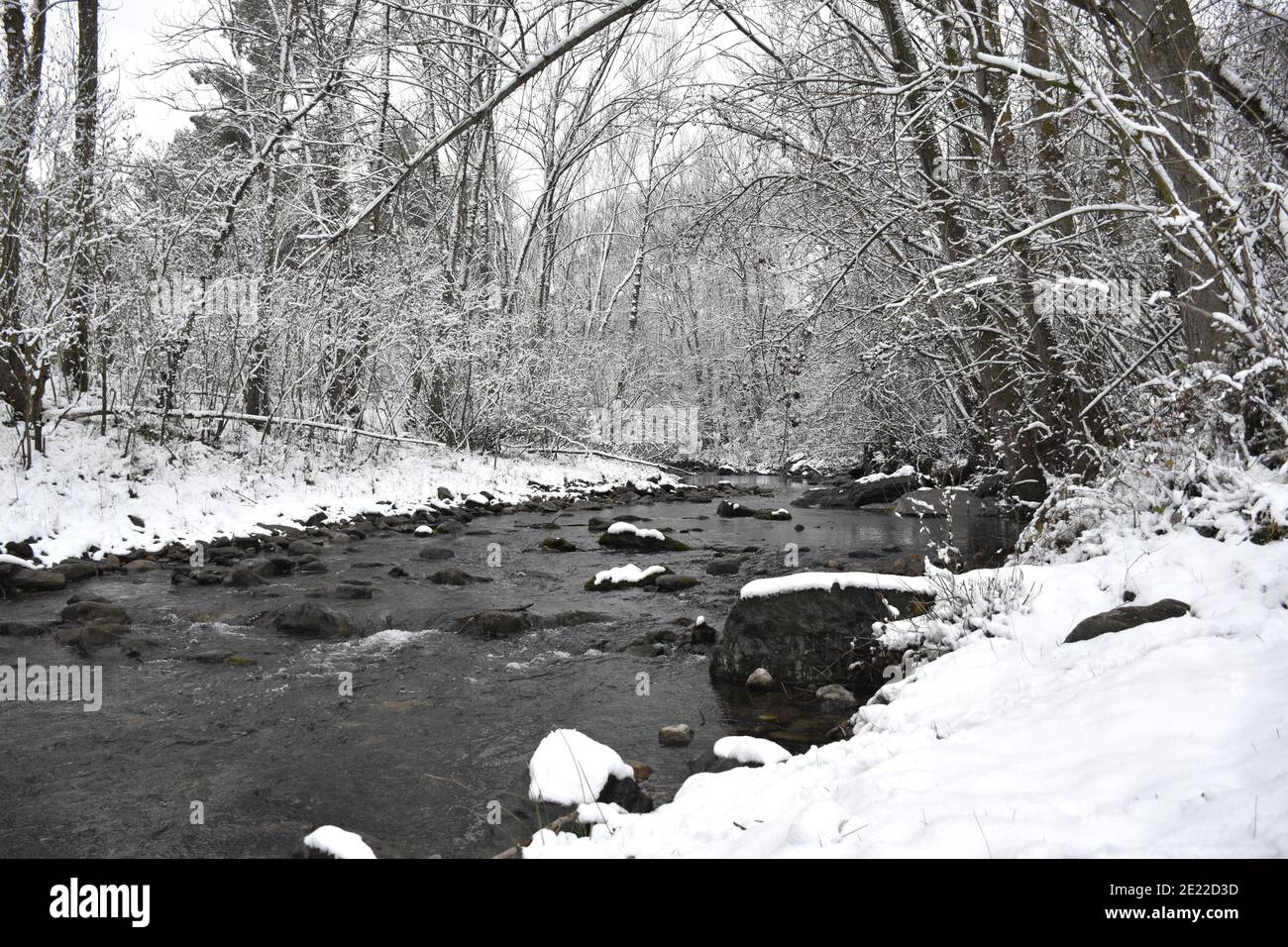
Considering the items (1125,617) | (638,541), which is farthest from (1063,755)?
(638,541)

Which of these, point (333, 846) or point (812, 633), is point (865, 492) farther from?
point (333, 846)

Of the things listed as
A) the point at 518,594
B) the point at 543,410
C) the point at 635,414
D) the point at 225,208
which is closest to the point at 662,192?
the point at 635,414

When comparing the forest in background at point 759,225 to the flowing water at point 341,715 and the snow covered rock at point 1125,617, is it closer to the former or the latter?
the snow covered rock at point 1125,617

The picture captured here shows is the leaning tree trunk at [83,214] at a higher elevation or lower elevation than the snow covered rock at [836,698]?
higher

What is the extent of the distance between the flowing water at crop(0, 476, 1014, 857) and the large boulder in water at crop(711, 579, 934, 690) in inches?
9.4

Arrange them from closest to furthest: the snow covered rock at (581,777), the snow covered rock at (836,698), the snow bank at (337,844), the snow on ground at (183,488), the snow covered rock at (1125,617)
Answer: the snow bank at (337,844), the snow covered rock at (581,777), the snow covered rock at (1125,617), the snow covered rock at (836,698), the snow on ground at (183,488)

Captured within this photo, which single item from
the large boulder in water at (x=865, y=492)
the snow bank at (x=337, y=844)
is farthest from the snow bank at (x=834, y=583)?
the large boulder in water at (x=865, y=492)

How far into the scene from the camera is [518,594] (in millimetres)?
7887

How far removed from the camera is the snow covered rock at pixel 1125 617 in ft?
11.5

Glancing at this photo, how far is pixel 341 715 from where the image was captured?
4.71 m

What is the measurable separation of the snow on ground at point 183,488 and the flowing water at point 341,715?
3.76 ft

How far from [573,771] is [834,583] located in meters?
2.57

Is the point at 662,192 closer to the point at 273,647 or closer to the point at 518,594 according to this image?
the point at 518,594
